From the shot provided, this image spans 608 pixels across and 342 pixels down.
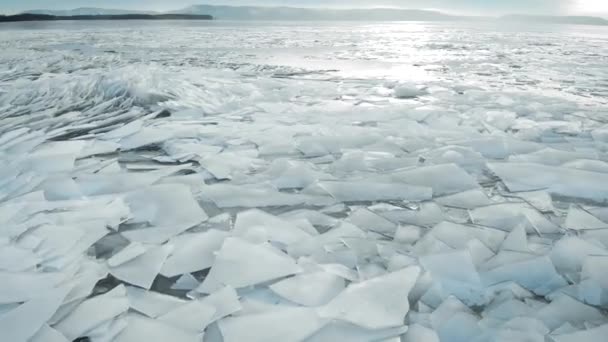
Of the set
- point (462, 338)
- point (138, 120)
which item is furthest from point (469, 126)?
point (138, 120)

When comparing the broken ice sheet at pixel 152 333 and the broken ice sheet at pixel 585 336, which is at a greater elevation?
the broken ice sheet at pixel 585 336

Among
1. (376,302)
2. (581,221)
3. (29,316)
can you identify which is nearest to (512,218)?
(581,221)

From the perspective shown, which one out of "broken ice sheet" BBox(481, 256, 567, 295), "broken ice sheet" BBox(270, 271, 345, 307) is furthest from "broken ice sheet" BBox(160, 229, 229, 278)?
"broken ice sheet" BBox(481, 256, 567, 295)

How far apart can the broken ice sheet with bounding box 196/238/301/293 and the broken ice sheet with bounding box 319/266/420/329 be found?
7.0 inches

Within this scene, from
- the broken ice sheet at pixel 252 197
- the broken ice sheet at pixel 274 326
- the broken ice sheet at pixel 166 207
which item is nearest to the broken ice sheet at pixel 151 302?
the broken ice sheet at pixel 274 326

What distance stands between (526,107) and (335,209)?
2353 mm

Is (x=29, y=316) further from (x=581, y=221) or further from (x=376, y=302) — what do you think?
(x=581, y=221)

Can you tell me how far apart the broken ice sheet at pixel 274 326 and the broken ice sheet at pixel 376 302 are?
4cm

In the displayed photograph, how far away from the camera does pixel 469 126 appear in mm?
2545

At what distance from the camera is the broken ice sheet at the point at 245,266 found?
1050 mm

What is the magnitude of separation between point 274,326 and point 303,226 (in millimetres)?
470

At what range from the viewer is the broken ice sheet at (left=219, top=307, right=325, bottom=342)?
87cm

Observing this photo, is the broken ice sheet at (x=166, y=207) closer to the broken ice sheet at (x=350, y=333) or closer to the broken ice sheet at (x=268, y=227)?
the broken ice sheet at (x=268, y=227)

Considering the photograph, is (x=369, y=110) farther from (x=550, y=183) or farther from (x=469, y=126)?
(x=550, y=183)
